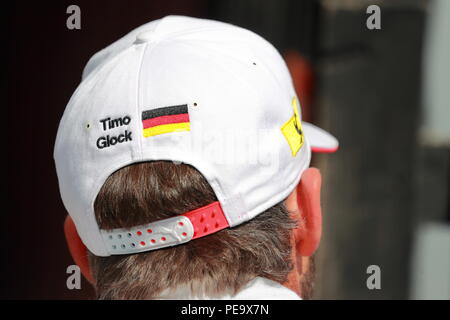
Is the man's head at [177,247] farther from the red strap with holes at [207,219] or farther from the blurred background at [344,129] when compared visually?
the blurred background at [344,129]

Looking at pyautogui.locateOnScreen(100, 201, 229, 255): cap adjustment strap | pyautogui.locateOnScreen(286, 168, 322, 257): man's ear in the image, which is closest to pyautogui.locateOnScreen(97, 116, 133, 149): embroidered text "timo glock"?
pyautogui.locateOnScreen(100, 201, 229, 255): cap adjustment strap

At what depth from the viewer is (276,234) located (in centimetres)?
154

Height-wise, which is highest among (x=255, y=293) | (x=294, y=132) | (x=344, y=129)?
(x=294, y=132)

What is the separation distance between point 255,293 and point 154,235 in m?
0.27

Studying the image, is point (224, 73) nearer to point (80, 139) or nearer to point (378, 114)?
point (80, 139)

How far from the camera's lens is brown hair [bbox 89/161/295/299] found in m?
1.42

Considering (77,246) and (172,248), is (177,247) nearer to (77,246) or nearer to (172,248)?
(172,248)

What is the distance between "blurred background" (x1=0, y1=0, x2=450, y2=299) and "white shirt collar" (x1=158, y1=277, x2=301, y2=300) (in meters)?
2.36

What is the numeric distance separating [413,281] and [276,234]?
2540 millimetres

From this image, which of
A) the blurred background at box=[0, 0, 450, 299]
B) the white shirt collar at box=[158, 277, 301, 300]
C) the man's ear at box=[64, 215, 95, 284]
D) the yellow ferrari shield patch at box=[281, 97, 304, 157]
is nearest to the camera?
the white shirt collar at box=[158, 277, 301, 300]

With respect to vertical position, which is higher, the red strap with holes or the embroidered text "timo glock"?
the embroidered text "timo glock"

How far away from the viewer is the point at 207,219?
145 cm

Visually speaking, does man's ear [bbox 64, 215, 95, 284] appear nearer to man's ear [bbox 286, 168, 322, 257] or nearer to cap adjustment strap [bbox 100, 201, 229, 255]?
cap adjustment strap [bbox 100, 201, 229, 255]

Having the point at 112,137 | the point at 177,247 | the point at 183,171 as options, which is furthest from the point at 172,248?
the point at 112,137
